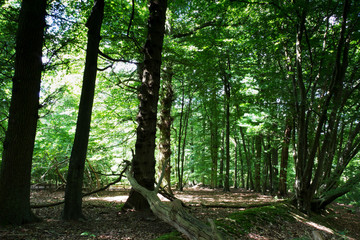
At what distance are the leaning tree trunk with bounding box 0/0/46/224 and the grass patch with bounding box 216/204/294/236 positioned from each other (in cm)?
352

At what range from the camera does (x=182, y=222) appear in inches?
115

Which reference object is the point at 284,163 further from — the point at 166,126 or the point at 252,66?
the point at 166,126

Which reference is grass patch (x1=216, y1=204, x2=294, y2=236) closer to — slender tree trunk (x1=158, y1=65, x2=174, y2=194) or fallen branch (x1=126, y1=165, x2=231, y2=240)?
fallen branch (x1=126, y1=165, x2=231, y2=240)

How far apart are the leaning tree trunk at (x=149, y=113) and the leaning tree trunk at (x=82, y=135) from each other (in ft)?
3.40

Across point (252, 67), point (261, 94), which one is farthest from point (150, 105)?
point (252, 67)

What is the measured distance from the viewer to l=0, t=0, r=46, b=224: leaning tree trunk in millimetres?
3654

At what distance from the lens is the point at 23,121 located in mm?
3812

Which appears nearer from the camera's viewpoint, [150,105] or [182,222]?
[182,222]

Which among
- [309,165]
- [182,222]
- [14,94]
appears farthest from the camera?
[309,165]

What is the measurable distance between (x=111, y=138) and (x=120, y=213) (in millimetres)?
5886

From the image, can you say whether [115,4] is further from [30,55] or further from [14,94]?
[14,94]

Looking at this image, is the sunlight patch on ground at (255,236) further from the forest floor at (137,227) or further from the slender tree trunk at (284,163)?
the slender tree trunk at (284,163)

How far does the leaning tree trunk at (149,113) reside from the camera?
189 inches

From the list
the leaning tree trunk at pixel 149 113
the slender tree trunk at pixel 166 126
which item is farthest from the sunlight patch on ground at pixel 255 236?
the slender tree trunk at pixel 166 126
